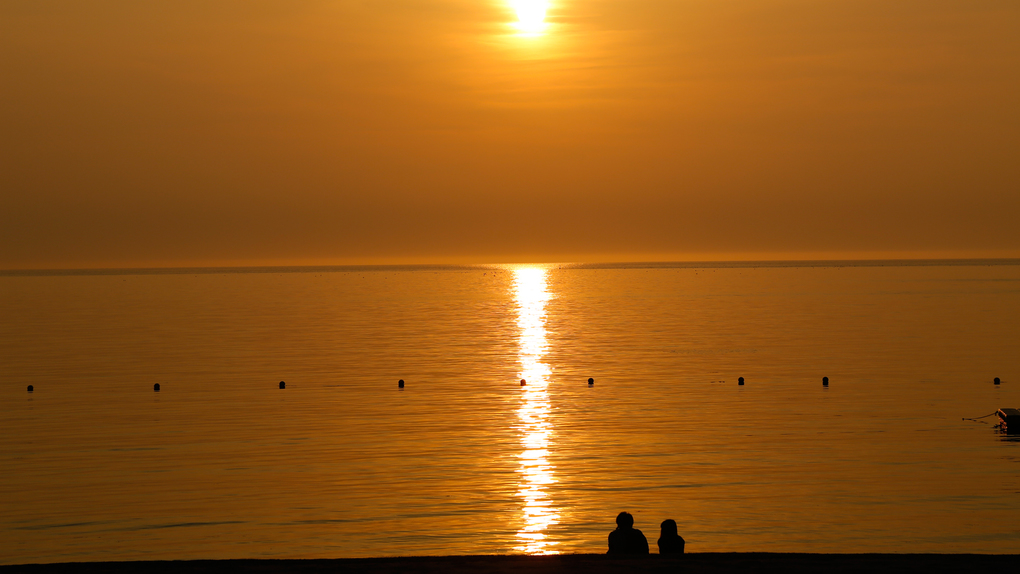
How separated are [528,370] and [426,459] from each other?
3113cm

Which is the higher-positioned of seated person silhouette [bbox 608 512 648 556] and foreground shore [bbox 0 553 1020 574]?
seated person silhouette [bbox 608 512 648 556]

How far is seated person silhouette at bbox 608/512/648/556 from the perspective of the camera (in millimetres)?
19359

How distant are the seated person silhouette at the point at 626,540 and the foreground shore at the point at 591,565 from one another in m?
1.93

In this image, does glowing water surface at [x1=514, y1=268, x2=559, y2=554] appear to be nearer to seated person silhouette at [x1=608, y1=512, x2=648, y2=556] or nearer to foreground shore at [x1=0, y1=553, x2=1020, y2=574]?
seated person silhouette at [x1=608, y1=512, x2=648, y2=556]

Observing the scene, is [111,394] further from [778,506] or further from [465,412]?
[778,506]

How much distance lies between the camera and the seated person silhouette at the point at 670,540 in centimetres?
1952

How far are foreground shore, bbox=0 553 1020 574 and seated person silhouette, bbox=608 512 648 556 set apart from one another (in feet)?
6.32

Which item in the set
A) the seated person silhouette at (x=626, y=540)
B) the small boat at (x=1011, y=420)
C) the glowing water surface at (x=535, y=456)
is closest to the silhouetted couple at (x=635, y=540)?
the seated person silhouette at (x=626, y=540)

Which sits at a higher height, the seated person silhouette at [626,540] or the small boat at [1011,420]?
the small boat at [1011,420]

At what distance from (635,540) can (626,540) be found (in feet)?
0.53

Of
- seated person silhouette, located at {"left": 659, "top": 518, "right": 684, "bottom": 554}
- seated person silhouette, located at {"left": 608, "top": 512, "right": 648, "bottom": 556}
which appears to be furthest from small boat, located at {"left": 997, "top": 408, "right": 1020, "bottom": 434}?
seated person silhouette, located at {"left": 608, "top": 512, "right": 648, "bottom": 556}

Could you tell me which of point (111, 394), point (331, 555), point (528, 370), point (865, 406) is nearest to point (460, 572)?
point (331, 555)

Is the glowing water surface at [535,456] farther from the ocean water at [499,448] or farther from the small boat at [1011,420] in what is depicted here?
the small boat at [1011,420]

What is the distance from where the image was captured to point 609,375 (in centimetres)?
6166
